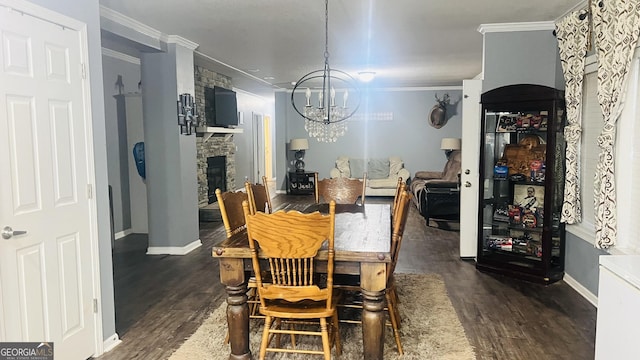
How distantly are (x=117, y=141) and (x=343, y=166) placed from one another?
5502 mm

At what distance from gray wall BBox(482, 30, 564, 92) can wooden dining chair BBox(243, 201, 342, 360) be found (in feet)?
10.2

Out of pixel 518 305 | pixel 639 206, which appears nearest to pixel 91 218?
pixel 518 305

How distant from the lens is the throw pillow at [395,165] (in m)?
10.3

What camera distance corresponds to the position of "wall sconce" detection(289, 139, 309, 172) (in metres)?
10.5

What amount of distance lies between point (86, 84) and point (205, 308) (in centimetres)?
197

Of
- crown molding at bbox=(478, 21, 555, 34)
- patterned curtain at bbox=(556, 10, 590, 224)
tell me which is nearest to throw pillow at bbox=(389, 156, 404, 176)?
crown molding at bbox=(478, 21, 555, 34)

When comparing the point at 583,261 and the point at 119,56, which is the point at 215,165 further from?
the point at 583,261

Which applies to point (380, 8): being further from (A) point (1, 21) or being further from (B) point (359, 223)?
(A) point (1, 21)

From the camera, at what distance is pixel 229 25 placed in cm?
448

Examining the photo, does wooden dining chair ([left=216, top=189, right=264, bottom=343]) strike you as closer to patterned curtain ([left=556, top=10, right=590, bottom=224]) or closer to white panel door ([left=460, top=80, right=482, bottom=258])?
white panel door ([left=460, top=80, right=482, bottom=258])

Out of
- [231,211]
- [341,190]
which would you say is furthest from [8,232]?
[341,190]

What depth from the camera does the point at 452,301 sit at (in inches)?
149

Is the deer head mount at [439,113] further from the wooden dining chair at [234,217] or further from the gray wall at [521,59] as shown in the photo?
the wooden dining chair at [234,217]

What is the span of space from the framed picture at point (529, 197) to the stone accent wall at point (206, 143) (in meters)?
4.70
